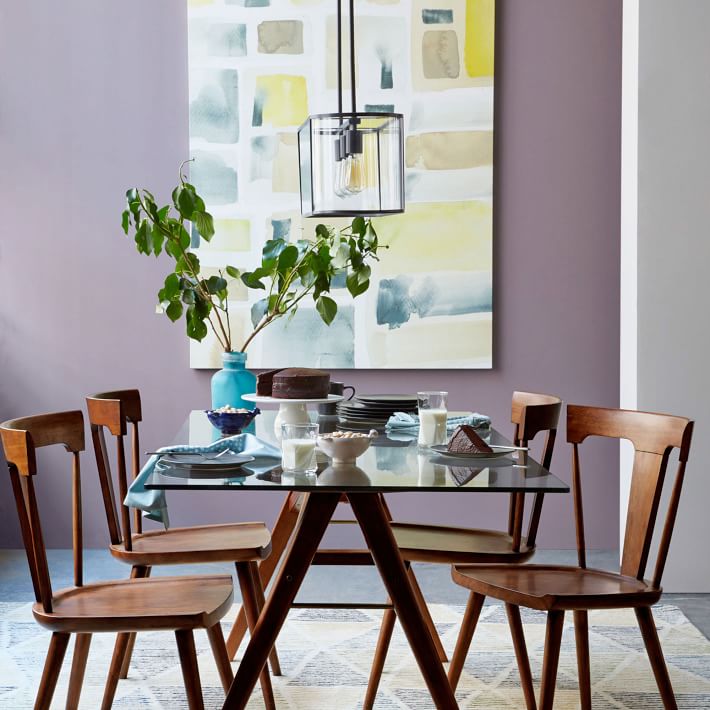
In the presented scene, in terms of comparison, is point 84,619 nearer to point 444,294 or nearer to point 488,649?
→ point 488,649

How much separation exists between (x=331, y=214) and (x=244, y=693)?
3.86 feet

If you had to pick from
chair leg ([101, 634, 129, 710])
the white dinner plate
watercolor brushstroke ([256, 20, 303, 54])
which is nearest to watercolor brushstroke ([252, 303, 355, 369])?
watercolor brushstroke ([256, 20, 303, 54])

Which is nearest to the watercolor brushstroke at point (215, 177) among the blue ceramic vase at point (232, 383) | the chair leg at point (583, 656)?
the blue ceramic vase at point (232, 383)

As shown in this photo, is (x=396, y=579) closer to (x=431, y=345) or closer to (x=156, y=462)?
(x=156, y=462)

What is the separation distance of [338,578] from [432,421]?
1.76 metres

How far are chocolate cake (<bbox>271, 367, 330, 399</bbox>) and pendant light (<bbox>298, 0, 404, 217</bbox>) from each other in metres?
0.43

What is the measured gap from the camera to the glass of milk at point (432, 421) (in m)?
2.21

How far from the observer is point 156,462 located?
1998 mm


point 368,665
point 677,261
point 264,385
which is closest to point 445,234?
point 677,261

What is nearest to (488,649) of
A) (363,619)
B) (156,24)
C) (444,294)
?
(363,619)

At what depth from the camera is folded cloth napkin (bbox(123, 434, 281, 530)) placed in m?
1.95

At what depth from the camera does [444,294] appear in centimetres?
411

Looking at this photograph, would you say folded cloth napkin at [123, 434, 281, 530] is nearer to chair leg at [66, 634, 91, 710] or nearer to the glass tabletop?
the glass tabletop

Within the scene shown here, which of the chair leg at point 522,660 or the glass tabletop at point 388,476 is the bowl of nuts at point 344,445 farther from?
the chair leg at point 522,660
